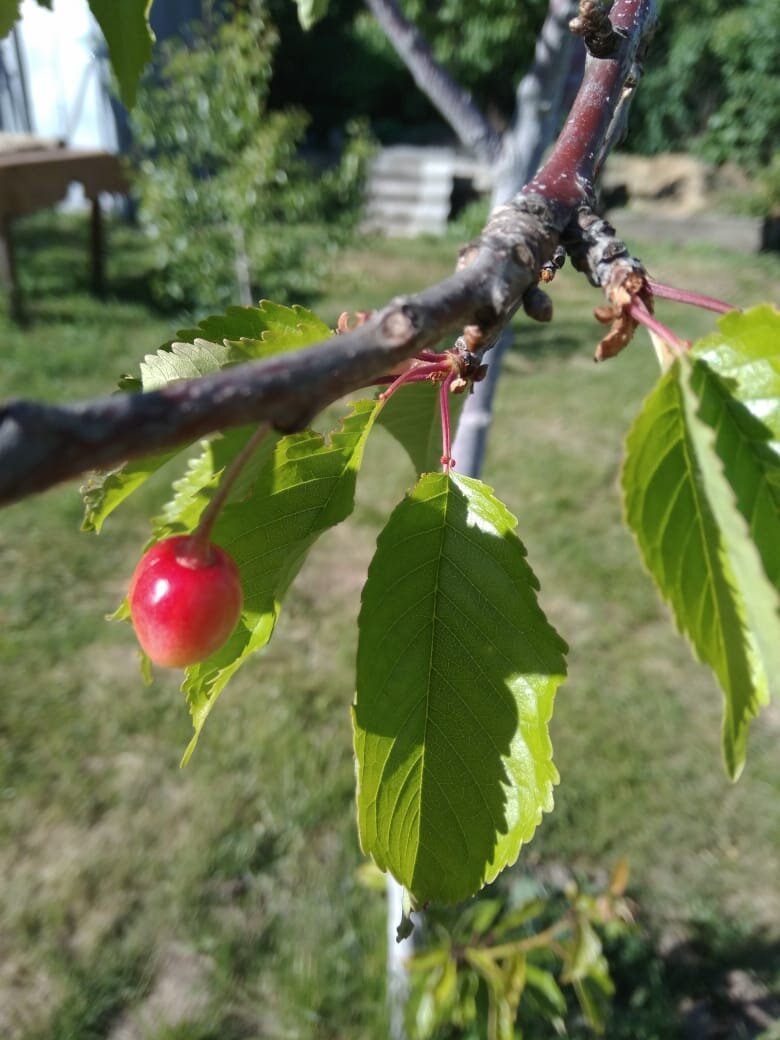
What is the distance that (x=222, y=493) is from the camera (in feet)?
1.75

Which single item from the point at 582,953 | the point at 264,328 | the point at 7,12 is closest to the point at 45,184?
the point at 7,12

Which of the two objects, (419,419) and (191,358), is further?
(419,419)

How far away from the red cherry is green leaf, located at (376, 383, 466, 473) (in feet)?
1.45

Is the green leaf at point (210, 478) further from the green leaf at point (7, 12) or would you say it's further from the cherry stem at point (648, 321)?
the green leaf at point (7, 12)

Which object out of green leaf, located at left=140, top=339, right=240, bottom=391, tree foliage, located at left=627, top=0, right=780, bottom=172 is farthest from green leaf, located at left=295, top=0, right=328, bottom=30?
tree foliage, located at left=627, top=0, right=780, bottom=172

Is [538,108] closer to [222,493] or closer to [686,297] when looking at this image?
[686,297]

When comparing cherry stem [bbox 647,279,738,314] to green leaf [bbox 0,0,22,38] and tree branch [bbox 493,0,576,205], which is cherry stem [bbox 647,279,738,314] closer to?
green leaf [bbox 0,0,22,38]

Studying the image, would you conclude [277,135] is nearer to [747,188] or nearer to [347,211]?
[347,211]

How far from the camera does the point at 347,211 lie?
6.91 m

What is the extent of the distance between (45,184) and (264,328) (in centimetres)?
723

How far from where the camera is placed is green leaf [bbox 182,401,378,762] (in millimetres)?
808

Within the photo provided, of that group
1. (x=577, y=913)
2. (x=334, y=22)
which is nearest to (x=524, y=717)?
(x=577, y=913)

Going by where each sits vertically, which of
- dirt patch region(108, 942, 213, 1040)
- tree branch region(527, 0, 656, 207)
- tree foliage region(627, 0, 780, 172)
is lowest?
dirt patch region(108, 942, 213, 1040)

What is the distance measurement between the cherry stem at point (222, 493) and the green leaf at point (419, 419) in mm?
444
